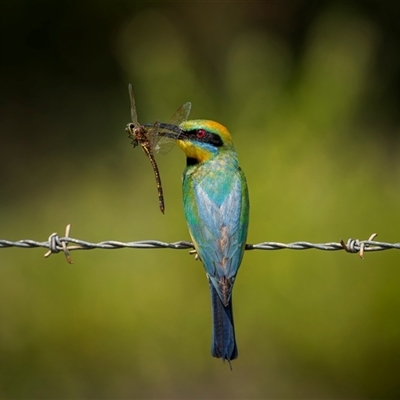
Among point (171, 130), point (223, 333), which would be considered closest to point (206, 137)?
point (171, 130)

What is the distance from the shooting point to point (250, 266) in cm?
496

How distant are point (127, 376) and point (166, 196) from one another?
1199mm

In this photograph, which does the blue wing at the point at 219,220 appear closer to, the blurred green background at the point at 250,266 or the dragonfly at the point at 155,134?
the dragonfly at the point at 155,134

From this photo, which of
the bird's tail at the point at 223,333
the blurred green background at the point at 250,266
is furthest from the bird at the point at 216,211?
the blurred green background at the point at 250,266

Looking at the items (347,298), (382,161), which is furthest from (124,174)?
(347,298)

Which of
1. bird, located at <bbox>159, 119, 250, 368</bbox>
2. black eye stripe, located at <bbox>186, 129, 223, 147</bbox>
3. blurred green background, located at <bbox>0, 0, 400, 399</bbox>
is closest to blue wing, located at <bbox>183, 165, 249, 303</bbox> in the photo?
bird, located at <bbox>159, 119, 250, 368</bbox>

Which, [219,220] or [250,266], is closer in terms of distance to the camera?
[219,220]

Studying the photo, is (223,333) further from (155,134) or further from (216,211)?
(155,134)

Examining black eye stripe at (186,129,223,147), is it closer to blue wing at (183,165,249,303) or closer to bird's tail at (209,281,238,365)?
blue wing at (183,165,249,303)

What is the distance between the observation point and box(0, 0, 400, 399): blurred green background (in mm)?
4816

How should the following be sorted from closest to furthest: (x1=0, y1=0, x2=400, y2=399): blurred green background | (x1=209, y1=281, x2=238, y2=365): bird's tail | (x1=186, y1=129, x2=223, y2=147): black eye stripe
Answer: (x1=209, y1=281, x2=238, y2=365): bird's tail → (x1=186, y1=129, x2=223, y2=147): black eye stripe → (x1=0, y1=0, x2=400, y2=399): blurred green background

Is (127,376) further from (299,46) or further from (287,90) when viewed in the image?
(299,46)

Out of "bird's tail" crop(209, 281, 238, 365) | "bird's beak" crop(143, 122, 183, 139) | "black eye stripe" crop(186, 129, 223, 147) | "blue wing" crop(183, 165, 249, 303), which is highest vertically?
"bird's beak" crop(143, 122, 183, 139)

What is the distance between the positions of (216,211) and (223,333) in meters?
0.57
